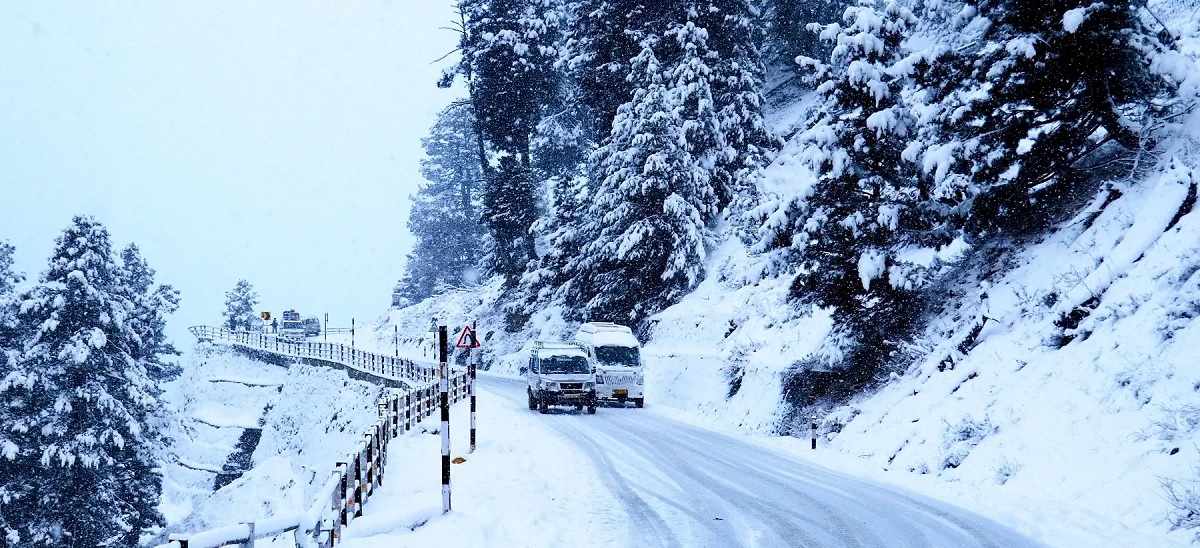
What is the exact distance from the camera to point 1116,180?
15906 mm

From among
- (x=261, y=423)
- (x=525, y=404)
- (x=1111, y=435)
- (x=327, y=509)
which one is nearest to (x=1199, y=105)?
(x=1111, y=435)

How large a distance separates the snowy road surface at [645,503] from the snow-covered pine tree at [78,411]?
64.9 feet

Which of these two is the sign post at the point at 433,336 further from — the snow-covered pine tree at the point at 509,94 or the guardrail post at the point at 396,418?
the guardrail post at the point at 396,418

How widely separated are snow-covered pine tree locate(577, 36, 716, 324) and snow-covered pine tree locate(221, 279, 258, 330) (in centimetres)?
6524

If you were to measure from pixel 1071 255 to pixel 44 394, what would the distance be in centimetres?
3499

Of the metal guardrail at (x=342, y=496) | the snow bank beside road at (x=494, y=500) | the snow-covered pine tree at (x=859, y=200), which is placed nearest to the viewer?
the metal guardrail at (x=342, y=496)

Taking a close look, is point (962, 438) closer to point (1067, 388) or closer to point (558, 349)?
point (1067, 388)

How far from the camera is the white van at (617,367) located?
2594 centimetres

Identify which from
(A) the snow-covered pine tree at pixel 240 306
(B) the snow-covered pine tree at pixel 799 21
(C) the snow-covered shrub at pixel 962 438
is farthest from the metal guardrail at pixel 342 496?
(A) the snow-covered pine tree at pixel 240 306

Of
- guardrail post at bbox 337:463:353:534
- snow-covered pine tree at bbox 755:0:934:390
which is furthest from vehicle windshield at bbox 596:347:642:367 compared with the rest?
guardrail post at bbox 337:463:353:534

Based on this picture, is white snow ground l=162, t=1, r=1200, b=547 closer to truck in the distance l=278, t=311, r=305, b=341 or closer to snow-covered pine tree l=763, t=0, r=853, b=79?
snow-covered pine tree l=763, t=0, r=853, b=79

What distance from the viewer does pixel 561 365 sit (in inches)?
973

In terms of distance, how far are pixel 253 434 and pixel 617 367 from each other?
3622 cm

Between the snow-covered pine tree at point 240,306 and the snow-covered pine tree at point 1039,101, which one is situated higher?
the snow-covered pine tree at point 240,306
